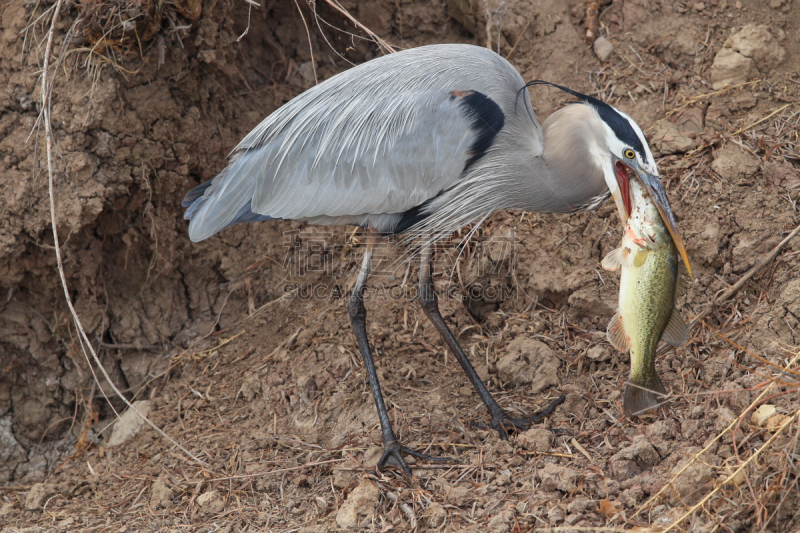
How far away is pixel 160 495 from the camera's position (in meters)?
2.85

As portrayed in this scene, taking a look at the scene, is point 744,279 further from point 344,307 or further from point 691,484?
point 344,307

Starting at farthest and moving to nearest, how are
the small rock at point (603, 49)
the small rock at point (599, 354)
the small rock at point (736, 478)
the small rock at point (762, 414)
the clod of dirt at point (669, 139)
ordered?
the small rock at point (603, 49) < the clod of dirt at point (669, 139) < the small rock at point (599, 354) < the small rock at point (762, 414) < the small rock at point (736, 478)

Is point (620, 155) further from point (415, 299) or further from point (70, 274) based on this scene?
point (70, 274)

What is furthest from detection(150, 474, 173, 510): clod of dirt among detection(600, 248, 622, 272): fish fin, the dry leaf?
detection(600, 248, 622, 272): fish fin

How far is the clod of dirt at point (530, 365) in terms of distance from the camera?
9.80 feet

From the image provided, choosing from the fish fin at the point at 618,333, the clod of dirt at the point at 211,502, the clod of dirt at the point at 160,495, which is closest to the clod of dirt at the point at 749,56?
the fish fin at the point at 618,333

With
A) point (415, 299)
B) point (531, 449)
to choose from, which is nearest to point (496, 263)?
point (415, 299)

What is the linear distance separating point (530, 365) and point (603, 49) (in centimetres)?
186

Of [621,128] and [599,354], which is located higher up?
[621,128]

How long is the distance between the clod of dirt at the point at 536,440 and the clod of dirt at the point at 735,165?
1.45 m

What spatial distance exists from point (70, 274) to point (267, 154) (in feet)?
4.54

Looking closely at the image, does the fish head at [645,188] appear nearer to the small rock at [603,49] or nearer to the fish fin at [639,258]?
the fish fin at [639,258]

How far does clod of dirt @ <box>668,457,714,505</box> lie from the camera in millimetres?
2074

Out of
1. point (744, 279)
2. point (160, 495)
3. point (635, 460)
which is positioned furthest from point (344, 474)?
point (744, 279)
